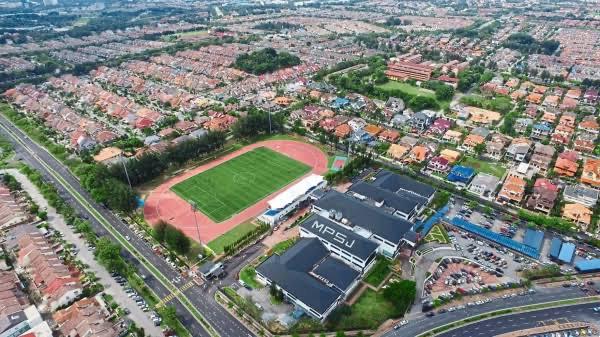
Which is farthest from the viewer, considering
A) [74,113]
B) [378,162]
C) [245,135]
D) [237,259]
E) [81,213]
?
[74,113]

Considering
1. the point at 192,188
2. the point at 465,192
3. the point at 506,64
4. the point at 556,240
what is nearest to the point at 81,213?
the point at 192,188

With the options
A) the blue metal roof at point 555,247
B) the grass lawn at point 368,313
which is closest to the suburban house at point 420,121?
the blue metal roof at point 555,247

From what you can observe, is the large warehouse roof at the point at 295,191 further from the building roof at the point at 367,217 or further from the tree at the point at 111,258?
the tree at the point at 111,258

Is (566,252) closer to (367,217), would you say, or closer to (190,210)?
(367,217)

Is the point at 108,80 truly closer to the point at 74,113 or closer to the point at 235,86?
the point at 74,113

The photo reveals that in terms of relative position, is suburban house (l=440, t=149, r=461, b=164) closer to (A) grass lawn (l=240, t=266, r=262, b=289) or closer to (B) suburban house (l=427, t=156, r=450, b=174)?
(B) suburban house (l=427, t=156, r=450, b=174)

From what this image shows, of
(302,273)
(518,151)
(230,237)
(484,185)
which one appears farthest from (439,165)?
(230,237)
